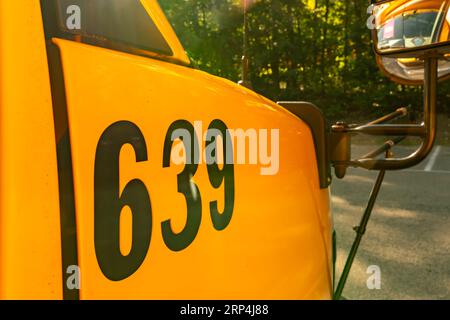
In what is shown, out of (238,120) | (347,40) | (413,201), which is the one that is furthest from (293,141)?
(347,40)

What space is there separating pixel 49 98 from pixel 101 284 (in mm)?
275

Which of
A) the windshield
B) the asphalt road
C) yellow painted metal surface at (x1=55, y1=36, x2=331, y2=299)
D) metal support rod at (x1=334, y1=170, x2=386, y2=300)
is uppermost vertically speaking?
the windshield

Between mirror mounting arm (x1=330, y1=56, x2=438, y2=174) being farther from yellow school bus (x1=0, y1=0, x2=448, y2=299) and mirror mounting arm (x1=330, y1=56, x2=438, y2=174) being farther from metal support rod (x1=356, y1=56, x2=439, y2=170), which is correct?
yellow school bus (x1=0, y1=0, x2=448, y2=299)

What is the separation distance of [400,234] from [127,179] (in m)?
5.00

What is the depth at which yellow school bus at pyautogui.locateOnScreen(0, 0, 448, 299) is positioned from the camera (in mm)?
730

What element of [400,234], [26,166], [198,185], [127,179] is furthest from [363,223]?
[400,234]

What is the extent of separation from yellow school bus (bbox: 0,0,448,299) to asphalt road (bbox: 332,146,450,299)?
2901mm

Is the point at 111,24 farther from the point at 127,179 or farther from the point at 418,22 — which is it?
the point at 418,22

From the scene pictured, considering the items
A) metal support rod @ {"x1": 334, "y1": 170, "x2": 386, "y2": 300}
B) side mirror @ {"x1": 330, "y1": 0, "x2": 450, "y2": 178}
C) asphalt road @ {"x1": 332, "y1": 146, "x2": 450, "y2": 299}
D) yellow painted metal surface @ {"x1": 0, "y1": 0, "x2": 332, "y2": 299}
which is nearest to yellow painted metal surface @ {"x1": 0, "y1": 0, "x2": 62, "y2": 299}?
yellow painted metal surface @ {"x1": 0, "y1": 0, "x2": 332, "y2": 299}

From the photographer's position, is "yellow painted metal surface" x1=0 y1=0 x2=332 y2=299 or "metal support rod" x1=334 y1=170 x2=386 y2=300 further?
"metal support rod" x1=334 y1=170 x2=386 y2=300

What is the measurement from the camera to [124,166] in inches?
33.3

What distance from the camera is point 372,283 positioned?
1656 mm

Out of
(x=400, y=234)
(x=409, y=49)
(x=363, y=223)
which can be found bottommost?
(x=400, y=234)

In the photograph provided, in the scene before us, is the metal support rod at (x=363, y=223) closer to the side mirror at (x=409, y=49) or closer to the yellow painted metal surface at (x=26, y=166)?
the side mirror at (x=409, y=49)
